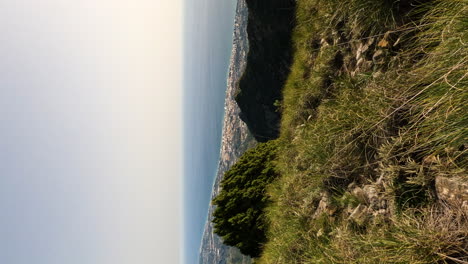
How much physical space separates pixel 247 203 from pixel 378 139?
28.2ft

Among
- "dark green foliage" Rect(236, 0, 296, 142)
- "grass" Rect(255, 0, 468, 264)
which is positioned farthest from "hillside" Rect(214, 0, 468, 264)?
"dark green foliage" Rect(236, 0, 296, 142)

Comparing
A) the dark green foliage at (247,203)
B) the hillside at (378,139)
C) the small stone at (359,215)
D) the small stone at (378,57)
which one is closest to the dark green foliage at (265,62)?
the dark green foliage at (247,203)

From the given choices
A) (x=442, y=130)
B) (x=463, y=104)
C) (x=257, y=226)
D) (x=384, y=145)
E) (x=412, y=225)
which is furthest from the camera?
(x=257, y=226)

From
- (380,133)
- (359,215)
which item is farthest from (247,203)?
(380,133)

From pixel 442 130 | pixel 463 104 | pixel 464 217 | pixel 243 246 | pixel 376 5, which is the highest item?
pixel 376 5

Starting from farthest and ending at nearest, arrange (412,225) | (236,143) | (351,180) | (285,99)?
(236,143) → (285,99) → (351,180) → (412,225)

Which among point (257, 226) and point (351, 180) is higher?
point (351, 180)

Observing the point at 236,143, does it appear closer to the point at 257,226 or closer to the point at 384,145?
the point at 257,226

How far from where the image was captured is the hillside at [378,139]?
3.47 metres

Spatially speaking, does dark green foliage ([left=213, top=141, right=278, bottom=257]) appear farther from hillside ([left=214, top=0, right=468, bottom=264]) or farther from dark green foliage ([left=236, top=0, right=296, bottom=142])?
dark green foliage ([left=236, top=0, right=296, bottom=142])

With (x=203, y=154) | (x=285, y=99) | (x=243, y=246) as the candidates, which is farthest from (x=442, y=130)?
(x=203, y=154)

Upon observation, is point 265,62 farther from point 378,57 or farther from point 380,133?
point 380,133

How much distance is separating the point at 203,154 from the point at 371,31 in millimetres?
159183

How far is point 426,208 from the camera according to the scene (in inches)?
155
